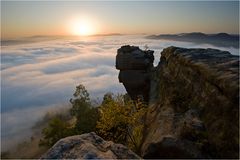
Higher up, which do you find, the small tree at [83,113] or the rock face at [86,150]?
the rock face at [86,150]

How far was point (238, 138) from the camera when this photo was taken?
16.4 metres

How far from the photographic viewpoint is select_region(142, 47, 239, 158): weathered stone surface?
1748 cm

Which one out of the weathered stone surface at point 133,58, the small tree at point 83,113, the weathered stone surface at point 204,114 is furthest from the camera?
the small tree at point 83,113

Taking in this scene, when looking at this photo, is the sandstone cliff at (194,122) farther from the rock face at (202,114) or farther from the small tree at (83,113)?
the small tree at (83,113)

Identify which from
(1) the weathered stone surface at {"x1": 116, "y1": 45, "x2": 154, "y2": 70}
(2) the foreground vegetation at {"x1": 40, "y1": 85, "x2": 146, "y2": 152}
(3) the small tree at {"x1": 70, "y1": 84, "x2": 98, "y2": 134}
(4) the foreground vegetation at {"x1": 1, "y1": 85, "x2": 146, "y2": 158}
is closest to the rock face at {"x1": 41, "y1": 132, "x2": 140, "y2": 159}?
(4) the foreground vegetation at {"x1": 1, "y1": 85, "x2": 146, "y2": 158}

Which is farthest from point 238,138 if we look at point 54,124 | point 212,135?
point 54,124

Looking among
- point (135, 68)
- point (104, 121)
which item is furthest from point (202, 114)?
point (135, 68)

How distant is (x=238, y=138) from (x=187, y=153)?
366cm

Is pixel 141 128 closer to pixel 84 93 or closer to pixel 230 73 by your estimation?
pixel 230 73

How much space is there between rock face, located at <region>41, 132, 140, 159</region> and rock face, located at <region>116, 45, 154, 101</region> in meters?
37.6

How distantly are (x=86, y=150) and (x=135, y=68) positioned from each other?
137 feet

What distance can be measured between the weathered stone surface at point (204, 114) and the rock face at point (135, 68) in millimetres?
27357

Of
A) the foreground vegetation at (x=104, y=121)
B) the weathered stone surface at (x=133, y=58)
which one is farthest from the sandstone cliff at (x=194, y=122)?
the weathered stone surface at (x=133, y=58)

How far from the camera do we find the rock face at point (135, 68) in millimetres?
55406
